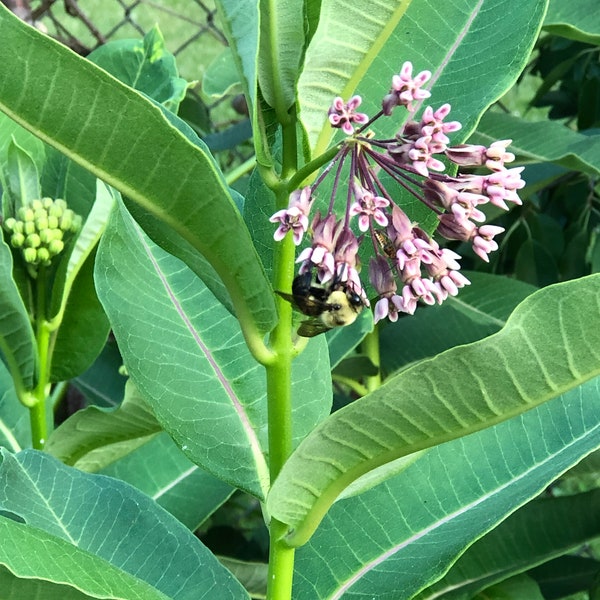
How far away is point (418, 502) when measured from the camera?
0.89 metres

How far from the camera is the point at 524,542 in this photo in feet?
3.80

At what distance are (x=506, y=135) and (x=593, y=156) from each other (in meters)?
0.20

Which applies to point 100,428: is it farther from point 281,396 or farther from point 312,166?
point 312,166

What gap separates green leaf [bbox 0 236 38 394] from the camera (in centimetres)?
96

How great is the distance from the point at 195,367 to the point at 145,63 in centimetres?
57

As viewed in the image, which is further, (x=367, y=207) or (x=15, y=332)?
(x=15, y=332)

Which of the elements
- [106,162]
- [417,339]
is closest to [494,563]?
[417,339]

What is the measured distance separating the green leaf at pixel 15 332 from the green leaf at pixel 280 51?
41 centimetres

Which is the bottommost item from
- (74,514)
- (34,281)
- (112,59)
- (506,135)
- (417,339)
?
(74,514)

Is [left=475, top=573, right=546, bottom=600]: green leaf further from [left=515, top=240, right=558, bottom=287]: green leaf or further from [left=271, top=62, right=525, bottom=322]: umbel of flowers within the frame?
[left=515, top=240, right=558, bottom=287]: green leaf

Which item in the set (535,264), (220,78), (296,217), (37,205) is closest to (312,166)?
(296,217)

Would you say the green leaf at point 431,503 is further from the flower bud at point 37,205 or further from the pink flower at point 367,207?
the flower bud at point 37,205

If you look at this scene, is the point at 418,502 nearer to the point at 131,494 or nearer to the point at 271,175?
the point at 131,494

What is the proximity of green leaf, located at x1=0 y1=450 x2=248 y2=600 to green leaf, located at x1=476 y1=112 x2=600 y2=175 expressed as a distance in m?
0.72
